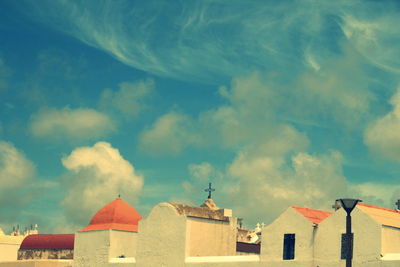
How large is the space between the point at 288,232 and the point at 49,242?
2796cm

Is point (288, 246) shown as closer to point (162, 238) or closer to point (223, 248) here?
point (223, 248)

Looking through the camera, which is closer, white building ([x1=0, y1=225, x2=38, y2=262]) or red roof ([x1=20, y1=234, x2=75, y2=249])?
red roof ([x1=20, y1=234, x2=75, y2=249])

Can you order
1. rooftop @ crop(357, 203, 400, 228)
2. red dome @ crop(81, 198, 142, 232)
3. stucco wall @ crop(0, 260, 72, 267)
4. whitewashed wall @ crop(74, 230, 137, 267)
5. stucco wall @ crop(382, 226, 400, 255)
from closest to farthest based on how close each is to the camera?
stucco wall @ crop(382, 226, 400, 255) < rooftop @ crop(357, 203, 400, 228) < whitewashed wall @ crop(74, 230, 137, 267) < red dome @ crop(81, 198, 142, 232) < stucco wall @ crop(0, 260, 72, 267)

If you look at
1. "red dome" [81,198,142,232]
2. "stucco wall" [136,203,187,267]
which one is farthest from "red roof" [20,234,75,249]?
"stucco wall" [136,203,187,267]

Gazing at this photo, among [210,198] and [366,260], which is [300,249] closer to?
[366,260]

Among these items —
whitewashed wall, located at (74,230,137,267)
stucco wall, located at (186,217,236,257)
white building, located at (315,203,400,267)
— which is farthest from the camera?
whitewashed wall, located at (74,230,137,267)

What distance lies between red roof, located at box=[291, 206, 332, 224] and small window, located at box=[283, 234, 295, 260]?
1.45 m

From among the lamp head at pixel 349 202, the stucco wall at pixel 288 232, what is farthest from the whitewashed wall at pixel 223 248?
the lamp head at pixel 349 202

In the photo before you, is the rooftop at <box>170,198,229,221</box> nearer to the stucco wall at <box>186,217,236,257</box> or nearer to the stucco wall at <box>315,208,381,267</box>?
the stucco wall at <box>186,217,236,257</box>

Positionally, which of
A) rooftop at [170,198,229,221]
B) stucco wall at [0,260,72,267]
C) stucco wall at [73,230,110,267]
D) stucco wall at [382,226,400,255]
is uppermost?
rooftop at [170,198,229,221]

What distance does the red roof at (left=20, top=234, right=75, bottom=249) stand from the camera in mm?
62556

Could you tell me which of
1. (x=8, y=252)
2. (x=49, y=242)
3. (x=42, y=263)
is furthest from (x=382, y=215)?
(x=8, y=252)

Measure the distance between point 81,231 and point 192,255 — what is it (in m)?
11.5

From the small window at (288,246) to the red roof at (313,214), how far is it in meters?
1.45
